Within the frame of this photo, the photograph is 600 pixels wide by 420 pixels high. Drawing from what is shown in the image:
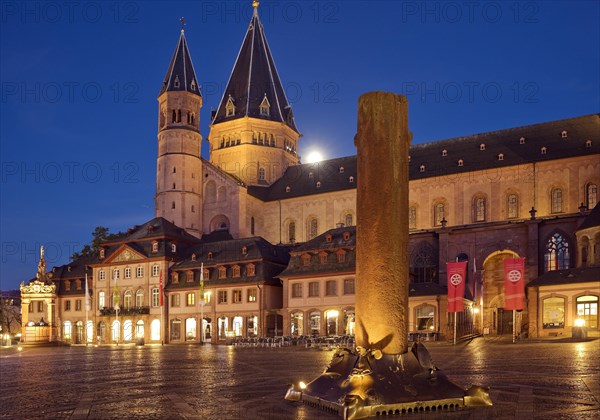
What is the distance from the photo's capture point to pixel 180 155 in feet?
282

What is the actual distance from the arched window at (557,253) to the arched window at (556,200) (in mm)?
7758

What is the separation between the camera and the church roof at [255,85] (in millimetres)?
93438

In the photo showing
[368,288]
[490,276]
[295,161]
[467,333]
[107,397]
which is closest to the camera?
[368,288]

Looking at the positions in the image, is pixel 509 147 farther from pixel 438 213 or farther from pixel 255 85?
pixel 255 85

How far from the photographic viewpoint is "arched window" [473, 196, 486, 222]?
72.0m

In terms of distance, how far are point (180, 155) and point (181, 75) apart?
9.94 meters

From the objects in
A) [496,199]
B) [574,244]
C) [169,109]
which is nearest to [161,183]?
[169,109]

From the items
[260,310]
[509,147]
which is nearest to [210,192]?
[260,310]

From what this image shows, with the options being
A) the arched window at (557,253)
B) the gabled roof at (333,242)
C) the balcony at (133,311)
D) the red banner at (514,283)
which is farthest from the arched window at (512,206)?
the balcony at (133,311)

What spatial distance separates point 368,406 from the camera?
10.7 meters

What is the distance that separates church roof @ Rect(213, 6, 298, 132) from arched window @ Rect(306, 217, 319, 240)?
694 inches

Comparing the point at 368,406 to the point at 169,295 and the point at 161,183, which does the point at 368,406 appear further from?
the point at 161,183

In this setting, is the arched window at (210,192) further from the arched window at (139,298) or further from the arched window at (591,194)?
the arched window at (591,194)

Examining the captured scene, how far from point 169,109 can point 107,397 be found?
245ft
